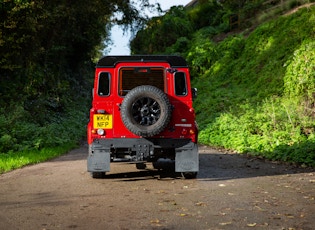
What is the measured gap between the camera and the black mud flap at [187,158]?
9.49 metres

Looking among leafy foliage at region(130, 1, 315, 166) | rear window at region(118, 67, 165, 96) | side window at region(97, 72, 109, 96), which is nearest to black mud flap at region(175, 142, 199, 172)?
rear window at region(118, 67, 165, 96)

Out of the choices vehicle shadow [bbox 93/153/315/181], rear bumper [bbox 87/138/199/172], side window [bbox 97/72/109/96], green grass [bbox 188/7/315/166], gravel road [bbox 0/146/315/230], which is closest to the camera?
gravel road [bbox 0/146/315/230]

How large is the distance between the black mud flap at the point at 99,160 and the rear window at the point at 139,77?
4.53 feet

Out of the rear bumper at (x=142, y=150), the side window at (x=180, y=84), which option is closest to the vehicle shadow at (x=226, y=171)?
the rear bumper at (x=142, y=150)

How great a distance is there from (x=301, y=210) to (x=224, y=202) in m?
1.24

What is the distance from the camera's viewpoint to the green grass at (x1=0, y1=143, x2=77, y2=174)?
12.0m

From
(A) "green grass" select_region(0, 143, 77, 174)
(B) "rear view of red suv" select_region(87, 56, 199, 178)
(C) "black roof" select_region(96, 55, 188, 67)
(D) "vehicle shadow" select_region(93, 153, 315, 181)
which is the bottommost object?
(D) "vehicle shadow" select_region(93, 153, 315, 181)

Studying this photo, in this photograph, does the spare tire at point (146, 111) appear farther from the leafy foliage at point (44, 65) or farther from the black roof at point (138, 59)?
the leafy foliage at point (44, 65)

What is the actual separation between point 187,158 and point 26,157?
6165 mm

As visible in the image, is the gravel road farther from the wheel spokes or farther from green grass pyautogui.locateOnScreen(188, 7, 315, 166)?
green grass pyautogui.locateOnScreen(188, 7, 315, 166)

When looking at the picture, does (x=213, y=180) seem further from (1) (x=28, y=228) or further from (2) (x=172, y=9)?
(2) (x=172, y=9)

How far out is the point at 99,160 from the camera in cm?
947

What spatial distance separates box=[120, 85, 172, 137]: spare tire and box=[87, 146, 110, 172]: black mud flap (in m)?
0.84

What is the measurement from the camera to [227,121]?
19.2 m
